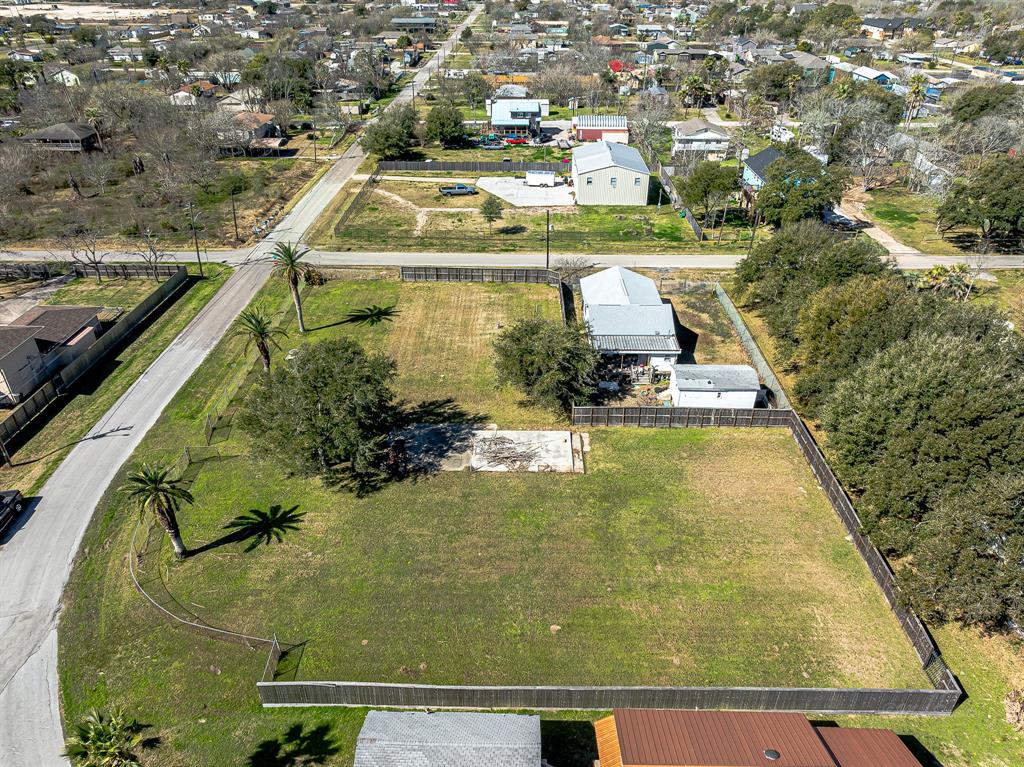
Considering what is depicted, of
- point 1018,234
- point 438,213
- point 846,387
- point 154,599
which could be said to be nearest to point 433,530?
point 154,599

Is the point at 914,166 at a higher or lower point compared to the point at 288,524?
Result: higher

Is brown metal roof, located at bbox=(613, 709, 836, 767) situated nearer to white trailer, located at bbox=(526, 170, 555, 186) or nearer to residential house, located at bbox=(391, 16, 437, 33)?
white trailer, located at bbox=(526, 170, 555, 186)

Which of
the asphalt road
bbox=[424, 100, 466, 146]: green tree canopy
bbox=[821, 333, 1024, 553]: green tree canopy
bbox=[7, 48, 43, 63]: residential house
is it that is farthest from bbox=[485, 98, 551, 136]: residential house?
bbox=[7, 48, 43, 63]: residential house

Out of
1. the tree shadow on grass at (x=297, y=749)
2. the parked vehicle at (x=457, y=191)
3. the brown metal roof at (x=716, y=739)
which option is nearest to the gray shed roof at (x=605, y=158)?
the parked vehicle at (x=457, y=191)

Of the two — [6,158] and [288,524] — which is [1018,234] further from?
[6,158]

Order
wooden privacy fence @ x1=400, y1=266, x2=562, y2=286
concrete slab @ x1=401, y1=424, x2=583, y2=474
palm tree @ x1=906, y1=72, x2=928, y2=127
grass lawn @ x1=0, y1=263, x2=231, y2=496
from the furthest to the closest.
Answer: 1. palm tree @ x1=906, y1=72, x2=928, y2=127
2. wooden privacy fence @ x1=400, y1=266, x2=562, y2=286
3. grass lawn @ x1=0, y1=263, x2=231, y2=496
4. concrete slab @ x1=401, y1=424, x2=583, y2=474

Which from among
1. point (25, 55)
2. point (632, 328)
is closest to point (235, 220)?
point (632, 328)
